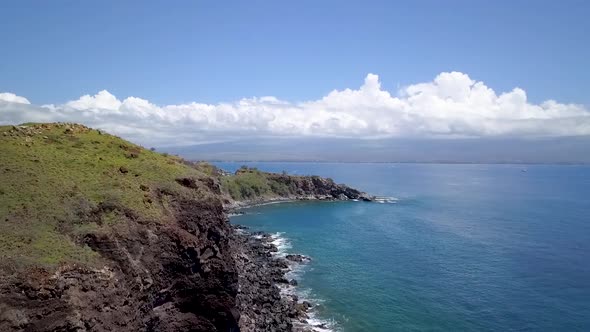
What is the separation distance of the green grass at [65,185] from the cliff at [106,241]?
0.30 feet

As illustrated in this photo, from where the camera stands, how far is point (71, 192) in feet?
125

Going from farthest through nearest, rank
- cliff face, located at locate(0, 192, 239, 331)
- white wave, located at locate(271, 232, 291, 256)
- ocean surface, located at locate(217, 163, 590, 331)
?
white wave, located at locate(271, 232, 291, 256) < ocean surface, located at locate(217, 163, 590, 331) < cliff face, located at locate(0, 192, 239, 331)

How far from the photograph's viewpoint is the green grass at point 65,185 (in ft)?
105

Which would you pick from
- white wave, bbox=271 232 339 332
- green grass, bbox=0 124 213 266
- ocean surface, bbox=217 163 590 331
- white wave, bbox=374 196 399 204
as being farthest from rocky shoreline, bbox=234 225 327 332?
white wave, bbox=374 196 399 204

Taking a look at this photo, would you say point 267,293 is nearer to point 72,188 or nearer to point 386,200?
point 72,188

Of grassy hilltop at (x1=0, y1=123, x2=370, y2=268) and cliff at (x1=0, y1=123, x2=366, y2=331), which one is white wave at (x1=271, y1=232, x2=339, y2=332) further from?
grassy hilltop at (x1=0, y1=123, x2=370, y2=268)

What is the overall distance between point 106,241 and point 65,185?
8.52m

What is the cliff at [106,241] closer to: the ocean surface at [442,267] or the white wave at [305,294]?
the white wave at [305,294]

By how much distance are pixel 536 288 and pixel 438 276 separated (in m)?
15.3

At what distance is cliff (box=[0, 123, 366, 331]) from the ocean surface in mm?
17701

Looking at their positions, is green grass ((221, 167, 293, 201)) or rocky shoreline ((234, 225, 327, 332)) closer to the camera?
rocky shoreline ((234, 225, 327, 332))

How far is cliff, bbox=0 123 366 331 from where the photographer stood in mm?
29188

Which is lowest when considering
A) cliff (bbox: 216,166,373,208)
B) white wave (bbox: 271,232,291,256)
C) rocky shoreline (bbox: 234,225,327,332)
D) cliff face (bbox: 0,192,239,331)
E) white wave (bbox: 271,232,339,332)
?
white wave (bbox: 271,232,291,256)

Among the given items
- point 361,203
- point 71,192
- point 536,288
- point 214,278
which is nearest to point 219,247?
point 214,278
